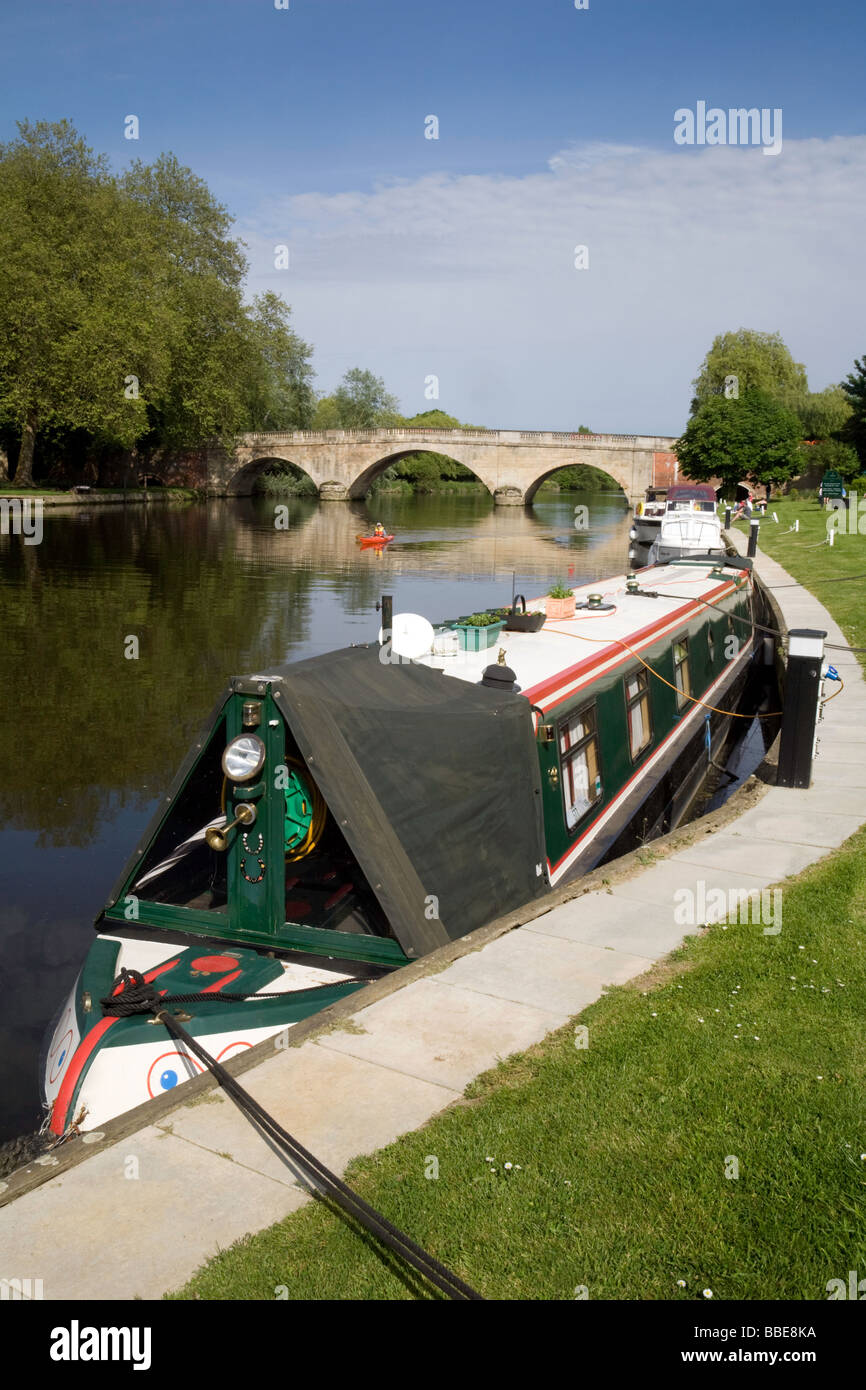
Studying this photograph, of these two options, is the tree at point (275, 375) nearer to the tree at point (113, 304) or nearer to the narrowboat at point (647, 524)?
the tree at point (113, 304)

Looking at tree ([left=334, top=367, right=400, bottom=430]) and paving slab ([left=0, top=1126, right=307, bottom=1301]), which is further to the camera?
tree ([left=334, top=367, right=400, bottom=430])

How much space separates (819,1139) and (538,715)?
4.20 meters

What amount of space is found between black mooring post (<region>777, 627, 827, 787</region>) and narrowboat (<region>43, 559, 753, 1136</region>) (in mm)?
2348

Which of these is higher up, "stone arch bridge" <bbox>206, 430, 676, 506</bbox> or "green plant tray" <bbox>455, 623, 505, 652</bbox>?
"stone arch bridge" <bbox>206, 430, 676, 506</bbox>

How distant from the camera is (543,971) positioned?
6.39 metres

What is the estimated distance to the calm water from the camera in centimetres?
997

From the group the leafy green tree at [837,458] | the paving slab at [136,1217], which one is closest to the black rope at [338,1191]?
the paving slab at [136,1217]

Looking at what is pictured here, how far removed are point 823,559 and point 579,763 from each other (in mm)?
22866

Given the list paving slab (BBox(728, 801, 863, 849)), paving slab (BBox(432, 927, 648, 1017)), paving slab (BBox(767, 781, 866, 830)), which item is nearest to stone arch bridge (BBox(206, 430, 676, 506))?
paving slab (BBox(767, 781, 866, 830))

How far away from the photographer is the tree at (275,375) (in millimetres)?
65250

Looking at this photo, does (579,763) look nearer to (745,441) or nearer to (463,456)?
(745,441)

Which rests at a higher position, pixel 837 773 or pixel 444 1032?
pixel 837 773

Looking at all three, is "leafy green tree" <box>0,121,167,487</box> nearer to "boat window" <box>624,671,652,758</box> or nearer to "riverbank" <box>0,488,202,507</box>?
"riverbank" <box>0,488,202,507</box>

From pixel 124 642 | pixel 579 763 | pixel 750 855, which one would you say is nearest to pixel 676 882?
pixel 750 855
